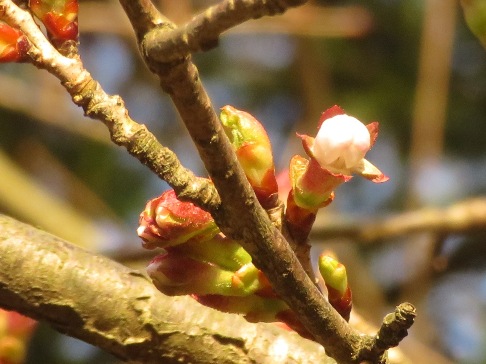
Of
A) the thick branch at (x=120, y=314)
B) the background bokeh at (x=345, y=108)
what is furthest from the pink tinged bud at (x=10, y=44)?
the background bokeh at (x=345, y=108)

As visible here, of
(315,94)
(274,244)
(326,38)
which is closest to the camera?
(274,244)

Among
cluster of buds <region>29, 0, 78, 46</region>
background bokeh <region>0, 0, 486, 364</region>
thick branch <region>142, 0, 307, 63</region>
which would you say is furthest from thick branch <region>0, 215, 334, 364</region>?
background bokeh <region>0, 0, 486, 364</region>

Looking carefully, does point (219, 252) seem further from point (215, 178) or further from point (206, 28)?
point (206, 28)

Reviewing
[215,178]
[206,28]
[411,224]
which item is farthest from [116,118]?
[411,224]

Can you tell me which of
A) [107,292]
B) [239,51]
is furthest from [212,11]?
[239,51]

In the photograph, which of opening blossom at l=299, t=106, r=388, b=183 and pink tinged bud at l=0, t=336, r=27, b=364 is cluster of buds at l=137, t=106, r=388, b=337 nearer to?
opening blossom at l=299, t=106, r=388, b=183

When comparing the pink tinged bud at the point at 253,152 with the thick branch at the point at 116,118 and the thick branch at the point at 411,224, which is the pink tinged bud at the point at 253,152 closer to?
the thick branch at the point at 116,118

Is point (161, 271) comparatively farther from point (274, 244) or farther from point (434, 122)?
point (434, 122)
